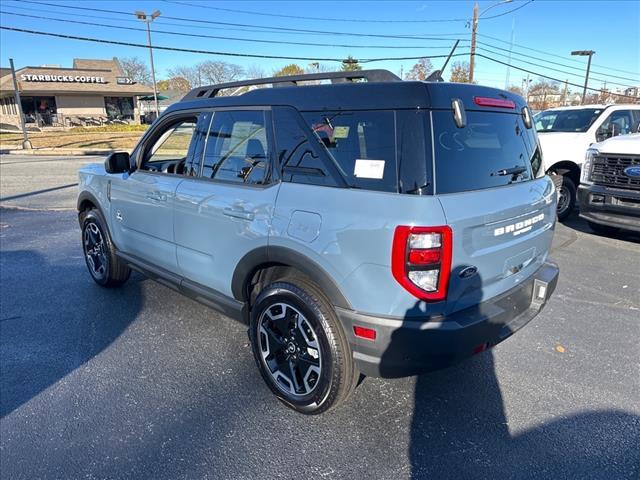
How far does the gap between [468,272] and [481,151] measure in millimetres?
725

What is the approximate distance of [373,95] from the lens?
2.29 meters

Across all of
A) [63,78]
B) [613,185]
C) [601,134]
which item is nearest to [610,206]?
[613,185]

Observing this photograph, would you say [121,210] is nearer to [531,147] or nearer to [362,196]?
[362,196]

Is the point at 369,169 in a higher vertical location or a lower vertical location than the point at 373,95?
lower

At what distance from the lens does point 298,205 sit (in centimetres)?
246

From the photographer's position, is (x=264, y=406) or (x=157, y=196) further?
(x=157, y=196)

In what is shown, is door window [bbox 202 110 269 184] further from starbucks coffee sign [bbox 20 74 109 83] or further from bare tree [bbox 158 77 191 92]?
bare tree [bbox 158 77 191 92]

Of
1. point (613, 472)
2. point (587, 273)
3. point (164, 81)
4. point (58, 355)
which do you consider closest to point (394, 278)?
point (613, 472)

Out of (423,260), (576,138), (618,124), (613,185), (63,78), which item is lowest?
(613,185)

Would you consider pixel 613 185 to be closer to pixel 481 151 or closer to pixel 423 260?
pixel 481 151

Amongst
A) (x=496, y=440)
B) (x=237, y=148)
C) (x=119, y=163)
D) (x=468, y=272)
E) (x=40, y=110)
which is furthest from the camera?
→ (x=40, y=110)

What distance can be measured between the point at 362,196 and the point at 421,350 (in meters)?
0.83

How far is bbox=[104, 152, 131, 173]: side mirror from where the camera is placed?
13.0 feet

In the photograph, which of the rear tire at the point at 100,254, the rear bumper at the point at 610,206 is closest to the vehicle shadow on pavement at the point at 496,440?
the rear tire at the point at 100,254
